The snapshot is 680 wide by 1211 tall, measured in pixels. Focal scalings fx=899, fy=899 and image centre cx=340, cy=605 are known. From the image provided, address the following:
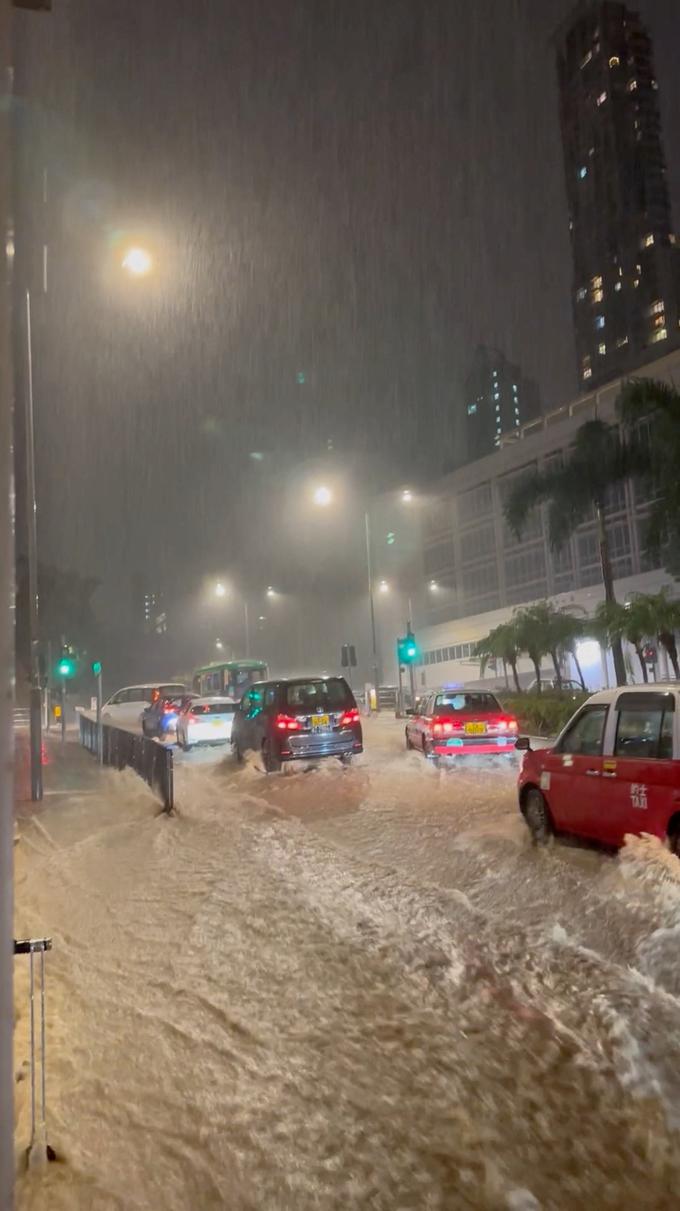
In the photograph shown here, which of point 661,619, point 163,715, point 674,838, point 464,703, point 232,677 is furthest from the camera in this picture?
point 232,677

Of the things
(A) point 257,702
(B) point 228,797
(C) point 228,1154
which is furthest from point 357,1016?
(A) point 257,702

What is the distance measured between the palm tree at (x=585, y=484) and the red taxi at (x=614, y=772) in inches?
630

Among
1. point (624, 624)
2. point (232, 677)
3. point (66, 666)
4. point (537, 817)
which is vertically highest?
point (624, 624)

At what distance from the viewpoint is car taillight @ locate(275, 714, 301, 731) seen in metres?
16.1

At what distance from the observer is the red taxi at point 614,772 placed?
277 inches

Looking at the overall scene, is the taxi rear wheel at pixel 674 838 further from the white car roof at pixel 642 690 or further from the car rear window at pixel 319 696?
the car rear window at pixel 319 696

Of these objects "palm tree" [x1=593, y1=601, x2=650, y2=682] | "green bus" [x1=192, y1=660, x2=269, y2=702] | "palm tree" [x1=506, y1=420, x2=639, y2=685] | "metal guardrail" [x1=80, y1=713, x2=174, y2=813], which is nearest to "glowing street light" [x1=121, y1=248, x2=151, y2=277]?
"metal guardrail" [x1=80, y1=713, x2=174, y2=813]

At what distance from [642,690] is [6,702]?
6.52m

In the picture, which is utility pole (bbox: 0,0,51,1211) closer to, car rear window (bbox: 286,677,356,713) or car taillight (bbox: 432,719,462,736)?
car rear window (bbox: 286,677,356,713)

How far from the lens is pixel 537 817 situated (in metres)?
9.35

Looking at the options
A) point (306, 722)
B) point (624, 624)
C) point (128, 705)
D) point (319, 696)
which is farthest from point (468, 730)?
point (128, 705)

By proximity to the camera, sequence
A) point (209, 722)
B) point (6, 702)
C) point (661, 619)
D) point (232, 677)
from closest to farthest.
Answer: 1. point (6, 702)
2. point (661, 619)
3. point (209, 722)
4. point (232, 677)

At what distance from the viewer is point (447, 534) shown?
6300 cm

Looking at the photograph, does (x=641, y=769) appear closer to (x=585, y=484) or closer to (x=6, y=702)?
(x=6, y=702)
